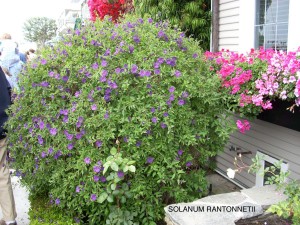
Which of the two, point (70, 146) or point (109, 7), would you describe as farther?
point (109, 7)

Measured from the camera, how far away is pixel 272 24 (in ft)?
13.5

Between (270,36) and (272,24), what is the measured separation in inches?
5.8

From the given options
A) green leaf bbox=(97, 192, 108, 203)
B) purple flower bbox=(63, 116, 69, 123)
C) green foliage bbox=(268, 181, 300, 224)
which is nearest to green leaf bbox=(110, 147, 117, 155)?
green leaf bbox=(97, 192, 108, 203)

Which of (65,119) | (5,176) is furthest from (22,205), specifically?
(65,119)

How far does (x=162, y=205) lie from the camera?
3188mm

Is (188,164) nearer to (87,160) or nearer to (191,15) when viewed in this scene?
(87,160)

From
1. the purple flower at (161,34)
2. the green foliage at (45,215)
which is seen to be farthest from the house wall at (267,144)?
the green foliage at (45,215)

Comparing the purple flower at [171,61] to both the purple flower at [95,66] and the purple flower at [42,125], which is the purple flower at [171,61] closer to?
the purple flower at [95,66]

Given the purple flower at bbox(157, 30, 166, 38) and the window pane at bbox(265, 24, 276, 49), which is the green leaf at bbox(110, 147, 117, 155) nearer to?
the purple flower at bbox(157, 30, 166, 38)

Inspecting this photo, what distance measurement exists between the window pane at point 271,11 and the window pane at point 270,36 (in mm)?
72

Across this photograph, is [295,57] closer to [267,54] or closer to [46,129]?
[267,54]

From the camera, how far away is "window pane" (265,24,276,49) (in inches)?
162

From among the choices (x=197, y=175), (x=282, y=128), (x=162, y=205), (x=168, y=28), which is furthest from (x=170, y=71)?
(x=282, y=128)

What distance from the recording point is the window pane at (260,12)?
4.30m
